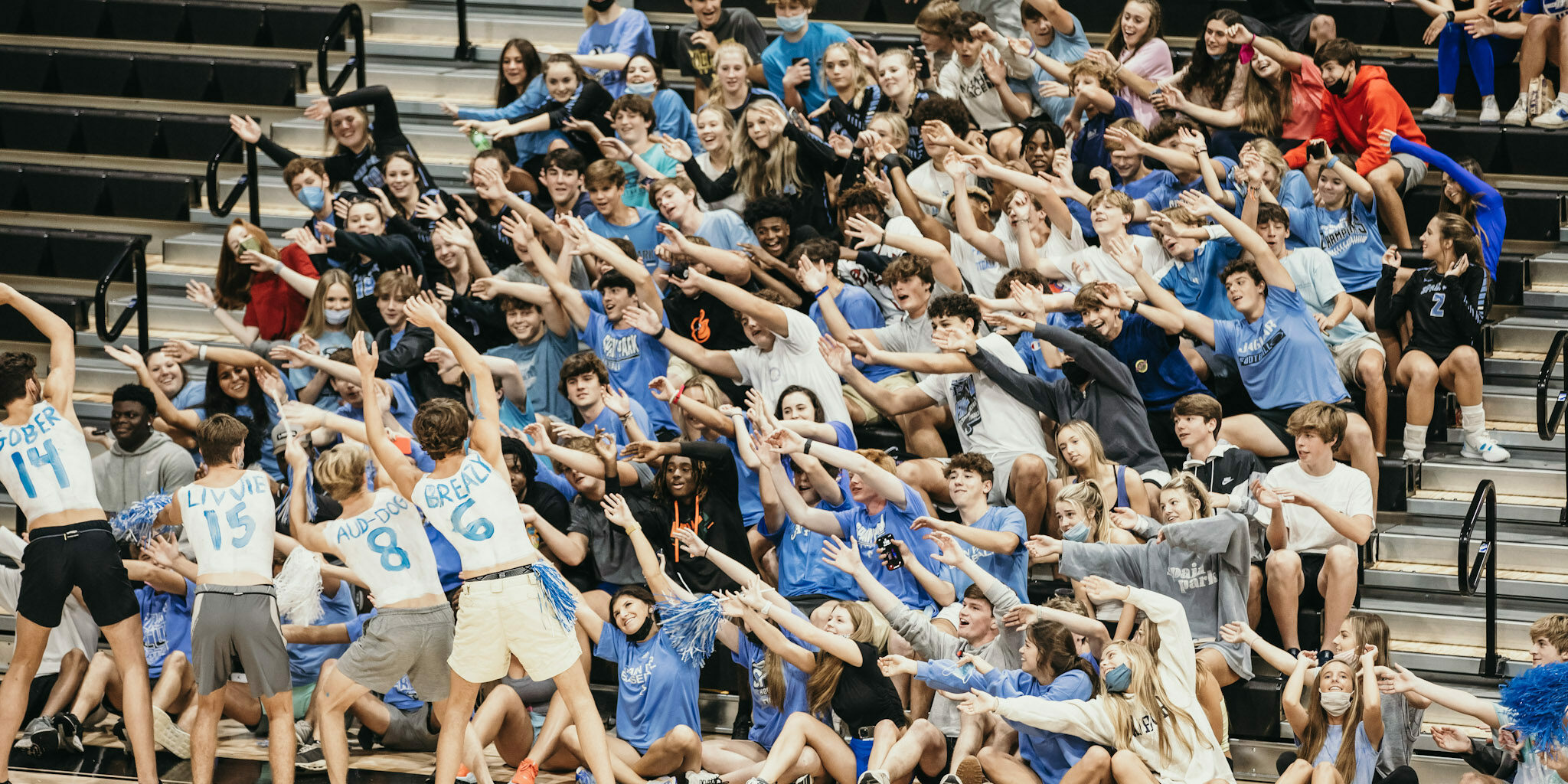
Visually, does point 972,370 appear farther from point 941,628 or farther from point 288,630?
point 288,630

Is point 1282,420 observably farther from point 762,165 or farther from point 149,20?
point 149,20

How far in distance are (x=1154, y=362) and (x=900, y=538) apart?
1.74 meters

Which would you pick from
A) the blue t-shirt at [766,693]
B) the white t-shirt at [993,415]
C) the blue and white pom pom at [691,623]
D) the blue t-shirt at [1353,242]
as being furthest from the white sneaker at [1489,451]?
the blue and white pom pom at [691,623]

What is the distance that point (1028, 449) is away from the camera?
7879 millimetres

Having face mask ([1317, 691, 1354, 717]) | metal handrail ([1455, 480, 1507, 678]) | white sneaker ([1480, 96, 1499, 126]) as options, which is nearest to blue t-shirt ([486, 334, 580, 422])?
face mask ([1317, 691, 1354, 717])

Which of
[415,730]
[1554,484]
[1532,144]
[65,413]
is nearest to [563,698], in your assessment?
[415,730]

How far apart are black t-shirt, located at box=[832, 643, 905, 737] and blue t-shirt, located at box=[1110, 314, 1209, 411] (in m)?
2.15

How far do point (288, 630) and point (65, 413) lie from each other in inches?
56.6

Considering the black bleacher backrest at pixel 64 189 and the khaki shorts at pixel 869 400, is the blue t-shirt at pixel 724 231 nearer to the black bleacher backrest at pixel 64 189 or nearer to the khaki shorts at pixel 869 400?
the khaki shorts at pixel 869 400

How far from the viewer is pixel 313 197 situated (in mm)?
9539

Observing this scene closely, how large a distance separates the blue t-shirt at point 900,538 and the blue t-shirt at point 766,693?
56 centimetres

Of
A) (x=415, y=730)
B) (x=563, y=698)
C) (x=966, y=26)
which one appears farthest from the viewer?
(x=966, y=26)

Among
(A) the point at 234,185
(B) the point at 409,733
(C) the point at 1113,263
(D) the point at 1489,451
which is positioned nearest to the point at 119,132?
(A) the point at 234,185

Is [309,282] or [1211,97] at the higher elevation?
[1211,97]
